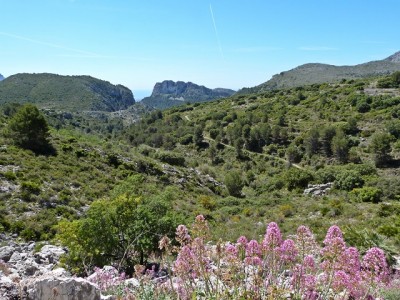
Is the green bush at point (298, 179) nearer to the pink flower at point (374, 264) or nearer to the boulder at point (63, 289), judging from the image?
the boulder at point (63, 289)

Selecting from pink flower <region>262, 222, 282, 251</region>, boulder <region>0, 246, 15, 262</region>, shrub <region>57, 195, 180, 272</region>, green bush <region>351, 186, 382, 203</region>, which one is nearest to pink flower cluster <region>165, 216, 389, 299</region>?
pink flower <region>262, 222, 282, 251</region>

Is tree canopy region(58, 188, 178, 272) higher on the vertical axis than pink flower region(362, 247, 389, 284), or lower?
lower

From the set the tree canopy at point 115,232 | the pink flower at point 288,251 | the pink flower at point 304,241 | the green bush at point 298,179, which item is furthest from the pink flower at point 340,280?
the green bush at point 298,179

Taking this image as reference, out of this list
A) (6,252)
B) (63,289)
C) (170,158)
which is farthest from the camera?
(170,158)

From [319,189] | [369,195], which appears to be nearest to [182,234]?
[369,195]

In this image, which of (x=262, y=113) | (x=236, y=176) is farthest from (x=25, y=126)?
(x=262, y=113)

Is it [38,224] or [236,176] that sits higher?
[38,224]

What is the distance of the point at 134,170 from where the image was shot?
125 ft

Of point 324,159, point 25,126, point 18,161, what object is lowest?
point 324,159

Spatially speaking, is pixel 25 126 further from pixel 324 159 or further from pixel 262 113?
pixel 262 113

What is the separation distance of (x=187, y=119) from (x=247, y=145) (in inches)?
1194

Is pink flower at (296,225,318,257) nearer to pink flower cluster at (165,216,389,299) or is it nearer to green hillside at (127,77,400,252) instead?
pink flower cluster at (165,216,389,299)

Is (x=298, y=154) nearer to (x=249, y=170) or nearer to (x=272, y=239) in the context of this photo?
(x=249, y=170)

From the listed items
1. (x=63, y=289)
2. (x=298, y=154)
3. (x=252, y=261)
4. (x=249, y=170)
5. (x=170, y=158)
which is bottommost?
(x=249, y=170)
